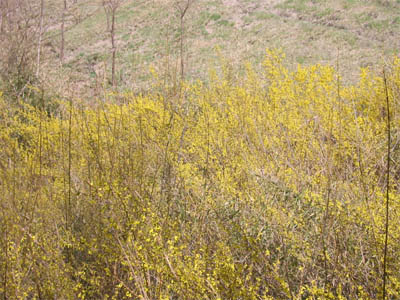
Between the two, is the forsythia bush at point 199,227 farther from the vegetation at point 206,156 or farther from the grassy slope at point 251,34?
the grassy slope at point 251,34

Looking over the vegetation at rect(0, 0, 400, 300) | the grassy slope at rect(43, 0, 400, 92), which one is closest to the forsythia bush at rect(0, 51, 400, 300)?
the vegetation at rect(0, 0, 400, 300)

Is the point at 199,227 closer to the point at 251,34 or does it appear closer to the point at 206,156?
the point at 206,156

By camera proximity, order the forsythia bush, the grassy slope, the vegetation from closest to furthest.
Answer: the forsythia bush → the vegetation → the grassy slope

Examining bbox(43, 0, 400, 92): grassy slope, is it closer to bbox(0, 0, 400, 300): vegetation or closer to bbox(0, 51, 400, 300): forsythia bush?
bbox(0, 0, 400, 300): vegetation

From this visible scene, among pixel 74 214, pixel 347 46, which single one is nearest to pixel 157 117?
pixel 74 214

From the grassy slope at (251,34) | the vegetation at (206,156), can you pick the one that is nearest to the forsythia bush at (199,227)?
the vegetation at (206,156)

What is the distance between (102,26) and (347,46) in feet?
46.4

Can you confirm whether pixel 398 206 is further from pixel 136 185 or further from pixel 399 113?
pixel 399 113

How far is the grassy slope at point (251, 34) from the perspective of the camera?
450 inches

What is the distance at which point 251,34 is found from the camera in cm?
1453

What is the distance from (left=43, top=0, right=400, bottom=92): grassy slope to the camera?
450 inches

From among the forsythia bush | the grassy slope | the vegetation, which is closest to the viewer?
the forsythia bush

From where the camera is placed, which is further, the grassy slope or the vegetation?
the grassy slope

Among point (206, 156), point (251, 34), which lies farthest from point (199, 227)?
point (251, 34)
